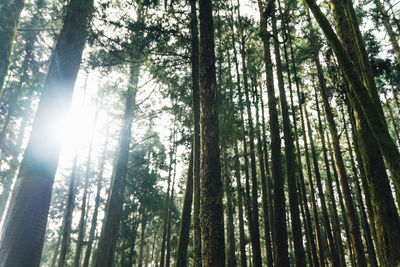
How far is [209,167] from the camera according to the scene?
13.1 ft

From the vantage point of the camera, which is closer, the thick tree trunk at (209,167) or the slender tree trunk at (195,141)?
the thick tree trunk at (209,167)

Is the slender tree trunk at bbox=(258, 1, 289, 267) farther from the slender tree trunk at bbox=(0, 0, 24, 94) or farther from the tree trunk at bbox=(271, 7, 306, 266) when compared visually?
the slender tree trunk at bbox=(0, 0, 24, 94)

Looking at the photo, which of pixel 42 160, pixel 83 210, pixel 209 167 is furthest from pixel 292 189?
pixel 83 210

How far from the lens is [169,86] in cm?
1046

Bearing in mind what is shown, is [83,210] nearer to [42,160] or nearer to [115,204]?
[115,204]

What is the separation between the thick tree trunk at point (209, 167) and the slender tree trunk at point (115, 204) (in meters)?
5.82

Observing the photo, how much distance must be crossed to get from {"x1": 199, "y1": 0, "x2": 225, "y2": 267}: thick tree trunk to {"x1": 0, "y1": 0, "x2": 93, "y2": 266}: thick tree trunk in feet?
7.90

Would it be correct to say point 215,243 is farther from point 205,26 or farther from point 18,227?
point 205,26

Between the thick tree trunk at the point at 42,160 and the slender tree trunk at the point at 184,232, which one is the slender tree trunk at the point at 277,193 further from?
the thick tree trunk at the point at 42,160

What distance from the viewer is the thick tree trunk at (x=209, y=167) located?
3.62 metres

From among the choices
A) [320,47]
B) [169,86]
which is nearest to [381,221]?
[169,86]

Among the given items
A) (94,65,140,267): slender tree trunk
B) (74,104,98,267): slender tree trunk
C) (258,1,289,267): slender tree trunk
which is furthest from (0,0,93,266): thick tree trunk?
(74,104,98,267): slender tree trunk

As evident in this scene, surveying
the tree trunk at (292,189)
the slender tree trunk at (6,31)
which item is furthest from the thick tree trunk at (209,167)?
the slender tree trunk at (6,31)

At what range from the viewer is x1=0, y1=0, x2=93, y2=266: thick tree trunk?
3.22 metres
